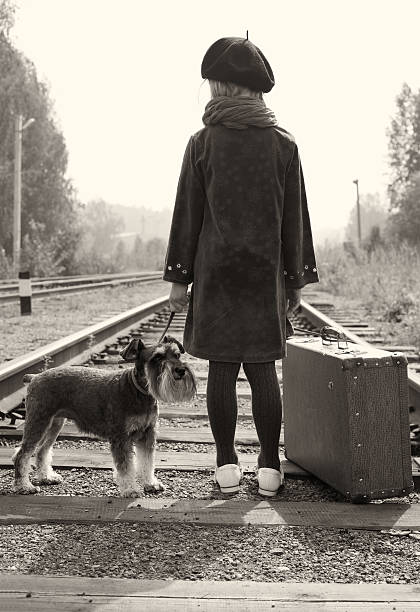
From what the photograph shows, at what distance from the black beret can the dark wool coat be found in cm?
23

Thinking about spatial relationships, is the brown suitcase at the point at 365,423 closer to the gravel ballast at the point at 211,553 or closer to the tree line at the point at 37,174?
the gravel ballast at the point at 211,553

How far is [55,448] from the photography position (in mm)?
4590

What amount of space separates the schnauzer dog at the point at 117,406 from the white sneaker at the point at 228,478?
0.32 m

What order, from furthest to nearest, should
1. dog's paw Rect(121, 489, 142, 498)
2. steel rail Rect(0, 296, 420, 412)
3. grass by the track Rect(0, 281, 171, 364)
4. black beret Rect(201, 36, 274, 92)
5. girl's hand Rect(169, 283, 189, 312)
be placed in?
1. grass by the track Rect(0, 281, 171, 364)
2. steel rail Rect(0, 296, 420, 412)
3. girl's hand Rect(169, 283, 189, 312)
4. black beret Rect(201, 36, 274, 92)
5. dog's paw Rect(121, 489, 142, 498)

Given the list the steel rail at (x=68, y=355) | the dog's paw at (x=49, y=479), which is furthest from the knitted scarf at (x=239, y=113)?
the dog's paw at (x=49, y=479)

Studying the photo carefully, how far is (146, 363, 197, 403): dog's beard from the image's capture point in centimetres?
358

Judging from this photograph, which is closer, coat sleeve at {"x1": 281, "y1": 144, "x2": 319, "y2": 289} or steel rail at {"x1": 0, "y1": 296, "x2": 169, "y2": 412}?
coat sleeve at {"x1": 281, "y1": 144, "x2": 319, "y2": 289}

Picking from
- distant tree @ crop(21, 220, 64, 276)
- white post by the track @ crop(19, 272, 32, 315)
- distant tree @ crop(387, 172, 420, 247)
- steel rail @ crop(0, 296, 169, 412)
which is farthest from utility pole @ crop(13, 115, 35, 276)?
distant tree @ crop(387, 172, 420, 247)

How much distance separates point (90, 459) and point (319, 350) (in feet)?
4.75

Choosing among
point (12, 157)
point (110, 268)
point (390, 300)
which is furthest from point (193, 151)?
point (110, 268)

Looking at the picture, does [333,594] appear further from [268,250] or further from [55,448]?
[55,448]

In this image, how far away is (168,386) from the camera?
141 inches

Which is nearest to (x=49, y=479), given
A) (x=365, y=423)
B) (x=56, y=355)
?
(x=365, y=423)

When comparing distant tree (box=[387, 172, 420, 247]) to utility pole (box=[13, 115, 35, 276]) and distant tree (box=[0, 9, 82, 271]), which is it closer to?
distant tree (box=[0, 9, 82, 271])
